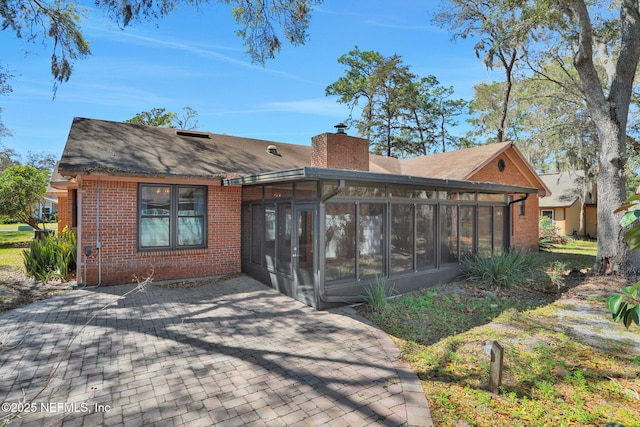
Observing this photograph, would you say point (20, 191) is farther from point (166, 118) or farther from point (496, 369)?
point (496, 369)

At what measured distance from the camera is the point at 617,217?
8.78m

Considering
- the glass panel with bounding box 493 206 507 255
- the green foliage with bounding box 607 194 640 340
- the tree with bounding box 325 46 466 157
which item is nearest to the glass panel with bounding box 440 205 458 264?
the glass panel with bounding box 493 206 507 255

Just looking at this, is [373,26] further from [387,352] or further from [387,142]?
[387,142]

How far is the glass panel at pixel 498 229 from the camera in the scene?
1007 cm

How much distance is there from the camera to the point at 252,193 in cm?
898

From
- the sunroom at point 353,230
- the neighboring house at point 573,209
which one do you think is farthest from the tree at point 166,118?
the neighboring house at point 573,209

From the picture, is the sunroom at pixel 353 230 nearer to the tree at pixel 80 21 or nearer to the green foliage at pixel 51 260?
the tree at pixel 80 21

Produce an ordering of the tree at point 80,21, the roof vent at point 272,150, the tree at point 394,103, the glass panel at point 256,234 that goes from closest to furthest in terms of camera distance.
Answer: the tree at point 80,21, the glass panel at point 256,234, the roof vent at point 272,150, the tree at point 394,103

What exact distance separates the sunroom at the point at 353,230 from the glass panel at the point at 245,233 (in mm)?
28

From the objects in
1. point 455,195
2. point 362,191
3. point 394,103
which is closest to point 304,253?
point 362,191

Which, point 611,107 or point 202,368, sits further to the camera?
point 611,107

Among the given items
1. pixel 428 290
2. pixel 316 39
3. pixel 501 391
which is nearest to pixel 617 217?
pixel 428 290

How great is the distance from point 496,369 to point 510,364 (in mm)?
908

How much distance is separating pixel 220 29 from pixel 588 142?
64.0 feet
